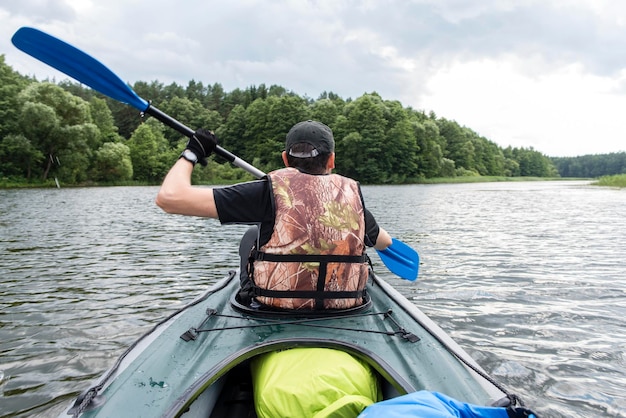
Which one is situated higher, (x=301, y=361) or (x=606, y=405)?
(x=301, y=361)

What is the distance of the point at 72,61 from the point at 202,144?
6.03 feet

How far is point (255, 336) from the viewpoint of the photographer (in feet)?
8.04

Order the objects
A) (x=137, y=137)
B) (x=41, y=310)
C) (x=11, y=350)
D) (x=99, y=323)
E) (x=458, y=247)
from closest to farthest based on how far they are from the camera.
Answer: (x=11, y=350), (x=99, y=323), (x=41, y=310), (x=458, y=247), (x=137, y=137)

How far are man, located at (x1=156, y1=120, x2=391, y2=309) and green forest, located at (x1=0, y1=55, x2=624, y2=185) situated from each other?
40.1 metres

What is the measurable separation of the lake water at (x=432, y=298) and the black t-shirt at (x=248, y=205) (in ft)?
6.29

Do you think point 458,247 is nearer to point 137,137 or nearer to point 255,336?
point 255,336

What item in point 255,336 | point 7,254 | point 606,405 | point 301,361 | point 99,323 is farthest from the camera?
point 7,254

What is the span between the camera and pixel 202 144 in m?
2.75

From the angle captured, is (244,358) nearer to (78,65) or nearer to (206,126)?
(78,65)

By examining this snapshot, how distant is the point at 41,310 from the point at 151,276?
6.41ft

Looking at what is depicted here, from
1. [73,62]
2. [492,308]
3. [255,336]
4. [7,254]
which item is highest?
[73,62]

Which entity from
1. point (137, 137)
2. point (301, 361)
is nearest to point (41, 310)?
point (301, 361)

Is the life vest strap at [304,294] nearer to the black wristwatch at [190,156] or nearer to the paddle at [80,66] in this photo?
the black wristwatch at [190,156]

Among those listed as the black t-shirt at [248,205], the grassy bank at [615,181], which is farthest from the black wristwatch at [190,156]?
the grassy bank at [615,181]
